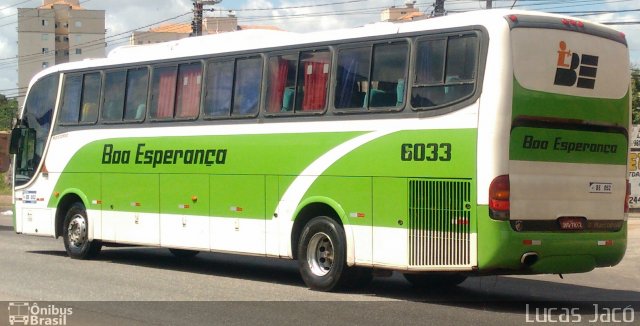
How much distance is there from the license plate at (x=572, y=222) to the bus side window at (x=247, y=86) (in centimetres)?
488

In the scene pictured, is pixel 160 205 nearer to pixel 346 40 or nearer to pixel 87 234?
pixel 87 234

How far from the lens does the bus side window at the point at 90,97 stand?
18.5 meters

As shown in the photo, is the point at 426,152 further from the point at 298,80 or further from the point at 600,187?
the point at 298,80

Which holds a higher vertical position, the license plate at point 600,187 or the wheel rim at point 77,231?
the license plate at point 600,187

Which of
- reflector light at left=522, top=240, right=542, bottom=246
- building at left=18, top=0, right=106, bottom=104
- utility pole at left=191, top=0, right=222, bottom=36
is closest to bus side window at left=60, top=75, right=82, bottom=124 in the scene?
reflector light at left=522, top=240, right=542, bottom=246

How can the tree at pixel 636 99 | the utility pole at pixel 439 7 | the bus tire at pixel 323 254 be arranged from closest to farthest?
the bus tire at pixel 323 254, the utility pole at pixel 439 7, the tree at pixel 636 99

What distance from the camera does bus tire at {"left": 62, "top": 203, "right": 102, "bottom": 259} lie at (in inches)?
727

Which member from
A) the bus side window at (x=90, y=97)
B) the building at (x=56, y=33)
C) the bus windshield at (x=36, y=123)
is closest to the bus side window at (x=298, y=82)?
the bus side window at (x=90, y=97)

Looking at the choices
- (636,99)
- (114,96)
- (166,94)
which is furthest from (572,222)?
(636,99)

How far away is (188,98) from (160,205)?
6.03ft

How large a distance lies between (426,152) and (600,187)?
2252mm

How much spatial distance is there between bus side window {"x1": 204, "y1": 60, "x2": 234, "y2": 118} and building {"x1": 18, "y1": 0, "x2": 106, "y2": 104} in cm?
11301

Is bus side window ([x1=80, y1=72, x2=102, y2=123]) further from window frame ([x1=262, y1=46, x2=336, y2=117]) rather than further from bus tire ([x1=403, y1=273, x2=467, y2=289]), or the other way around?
bus tire ([x1=403, y1=273, x2=467, y2=289])

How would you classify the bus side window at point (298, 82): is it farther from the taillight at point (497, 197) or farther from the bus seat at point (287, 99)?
the taillight at point (497, 197)
